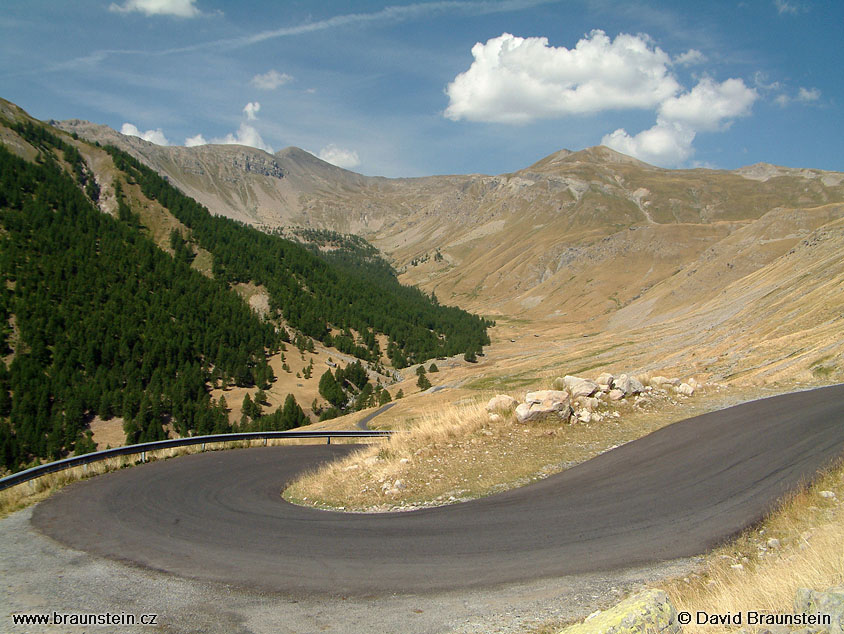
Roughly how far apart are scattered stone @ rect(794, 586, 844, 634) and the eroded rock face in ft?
3.95

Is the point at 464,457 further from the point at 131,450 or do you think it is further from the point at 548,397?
the point at 131,450

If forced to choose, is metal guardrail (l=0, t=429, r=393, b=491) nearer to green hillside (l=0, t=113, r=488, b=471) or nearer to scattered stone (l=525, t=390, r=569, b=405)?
scattered stone (l=525, t=390, r=569, b=405)

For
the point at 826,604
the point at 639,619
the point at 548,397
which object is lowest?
the point at 639,619

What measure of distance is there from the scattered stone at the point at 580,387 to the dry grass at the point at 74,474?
56.0 ft

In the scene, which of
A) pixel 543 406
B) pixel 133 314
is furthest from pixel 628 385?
pixel 133 314

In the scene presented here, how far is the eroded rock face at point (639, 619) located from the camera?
4746 millimetres

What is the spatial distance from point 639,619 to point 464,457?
9.28 meters

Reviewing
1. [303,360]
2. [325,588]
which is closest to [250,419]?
[303,360]

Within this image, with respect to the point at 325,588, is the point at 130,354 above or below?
above

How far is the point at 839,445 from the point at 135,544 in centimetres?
1603

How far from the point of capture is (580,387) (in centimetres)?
1814

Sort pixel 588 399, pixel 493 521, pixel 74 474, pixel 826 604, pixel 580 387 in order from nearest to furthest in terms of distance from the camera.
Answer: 1. pixel 826 604
2. pixel 493 521
3. pixel 74 474
4. pixel 588 399
5. pixel 580 387

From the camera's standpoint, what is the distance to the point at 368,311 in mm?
165000

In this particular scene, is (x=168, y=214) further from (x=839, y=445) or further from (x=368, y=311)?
(x=839, y=445)
